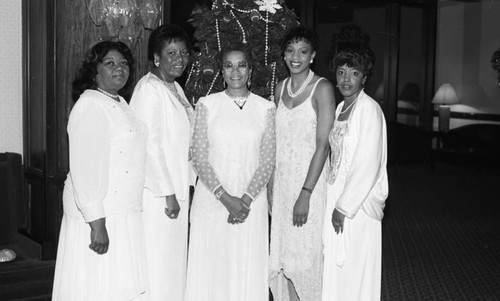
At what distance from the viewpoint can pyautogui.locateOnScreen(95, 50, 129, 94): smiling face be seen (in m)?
3.37

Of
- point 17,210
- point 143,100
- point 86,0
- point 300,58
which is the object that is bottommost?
point 17,210

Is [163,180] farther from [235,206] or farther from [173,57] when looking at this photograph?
[173,57]

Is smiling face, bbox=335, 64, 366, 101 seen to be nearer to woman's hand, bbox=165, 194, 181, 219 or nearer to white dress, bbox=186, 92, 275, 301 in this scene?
white dress, bbox=186, 92, 275, 301

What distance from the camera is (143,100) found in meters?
3.77

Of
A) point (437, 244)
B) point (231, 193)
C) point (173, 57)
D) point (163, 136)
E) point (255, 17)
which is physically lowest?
point (437, 244)

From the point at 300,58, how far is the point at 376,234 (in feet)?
3.48

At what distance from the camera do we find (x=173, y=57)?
12.6 feet

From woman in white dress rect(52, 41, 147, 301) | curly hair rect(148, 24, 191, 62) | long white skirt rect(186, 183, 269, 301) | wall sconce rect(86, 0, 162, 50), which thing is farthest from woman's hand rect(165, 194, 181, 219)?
wall sconce rect(86, 0, 162, 50)

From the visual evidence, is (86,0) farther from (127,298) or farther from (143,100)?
(127,298)

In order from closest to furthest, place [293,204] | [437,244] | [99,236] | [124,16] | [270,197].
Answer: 1. [99,236]
2. [293,204]
3. [270,197]
4. [124,16]
5. [437,244]

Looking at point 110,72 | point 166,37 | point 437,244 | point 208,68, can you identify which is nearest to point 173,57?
point 166,37

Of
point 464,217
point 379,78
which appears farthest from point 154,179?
point 379,78

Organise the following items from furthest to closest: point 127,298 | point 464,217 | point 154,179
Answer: point 464,217
point 154,179
point 127,298

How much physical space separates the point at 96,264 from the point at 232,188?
917 mm
